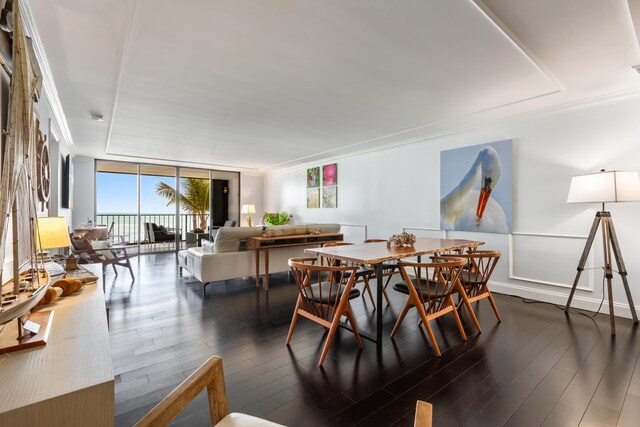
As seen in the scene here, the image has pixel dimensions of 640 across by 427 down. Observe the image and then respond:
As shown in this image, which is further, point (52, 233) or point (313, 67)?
point (313, 67)

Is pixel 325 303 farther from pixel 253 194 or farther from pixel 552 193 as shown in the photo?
pixel 253 194

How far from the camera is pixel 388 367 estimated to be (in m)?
2.16

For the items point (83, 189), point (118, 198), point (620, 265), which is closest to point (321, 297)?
point (620, 265)

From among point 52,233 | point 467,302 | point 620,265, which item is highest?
point 52,233

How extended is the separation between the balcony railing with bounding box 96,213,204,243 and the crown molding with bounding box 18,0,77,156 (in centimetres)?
281

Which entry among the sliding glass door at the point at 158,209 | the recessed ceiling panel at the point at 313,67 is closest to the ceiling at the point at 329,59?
the recessed ceiling panel at the point at 313,67

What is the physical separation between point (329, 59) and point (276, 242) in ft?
8.91

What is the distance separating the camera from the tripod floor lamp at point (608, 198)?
2.78 m

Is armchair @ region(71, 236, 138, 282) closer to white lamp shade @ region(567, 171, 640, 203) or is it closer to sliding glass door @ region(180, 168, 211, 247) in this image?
sliding glass door @ region(180, 168, 211, 247)

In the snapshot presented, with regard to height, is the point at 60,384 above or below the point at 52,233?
below

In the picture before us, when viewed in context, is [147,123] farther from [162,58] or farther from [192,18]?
[192,18]

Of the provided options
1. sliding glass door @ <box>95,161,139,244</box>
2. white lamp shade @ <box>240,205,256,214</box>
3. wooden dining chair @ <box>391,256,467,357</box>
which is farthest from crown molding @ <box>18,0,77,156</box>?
white lamp shade @ <box>240,205,256,214</box>

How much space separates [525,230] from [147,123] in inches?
208

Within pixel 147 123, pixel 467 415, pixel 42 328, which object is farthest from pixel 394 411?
pixel 147 123
